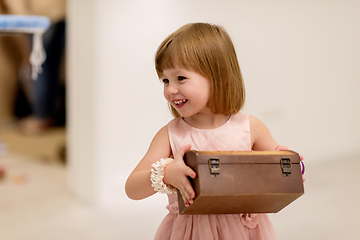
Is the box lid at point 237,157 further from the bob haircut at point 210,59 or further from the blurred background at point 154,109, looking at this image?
the blurred background at point 154,109

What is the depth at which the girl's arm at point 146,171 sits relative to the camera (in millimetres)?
1053

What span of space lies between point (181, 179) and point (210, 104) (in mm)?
228

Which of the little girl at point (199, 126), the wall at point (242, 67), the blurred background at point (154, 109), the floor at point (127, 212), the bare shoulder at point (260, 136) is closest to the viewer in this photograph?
the little girl at point (199, 126)

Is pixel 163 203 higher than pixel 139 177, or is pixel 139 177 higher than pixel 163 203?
pixel 139 177

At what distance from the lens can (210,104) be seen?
3.59 ft

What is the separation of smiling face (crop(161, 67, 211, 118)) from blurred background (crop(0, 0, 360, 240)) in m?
1.01

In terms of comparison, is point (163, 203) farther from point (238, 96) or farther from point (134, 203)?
point (238, 96)

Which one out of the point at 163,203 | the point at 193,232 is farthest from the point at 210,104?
the point at 163,203

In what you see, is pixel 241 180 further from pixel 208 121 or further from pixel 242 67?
pixel 242 67

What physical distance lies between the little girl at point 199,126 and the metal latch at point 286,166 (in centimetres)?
11

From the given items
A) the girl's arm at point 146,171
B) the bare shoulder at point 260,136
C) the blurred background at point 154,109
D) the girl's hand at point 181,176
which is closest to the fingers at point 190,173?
the girl's hand at point 181,176

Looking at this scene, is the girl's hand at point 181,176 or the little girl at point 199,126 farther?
the little girl at point 199,126

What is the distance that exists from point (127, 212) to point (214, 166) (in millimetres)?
1375

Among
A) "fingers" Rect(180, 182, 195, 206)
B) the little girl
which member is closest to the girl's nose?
the little girl
